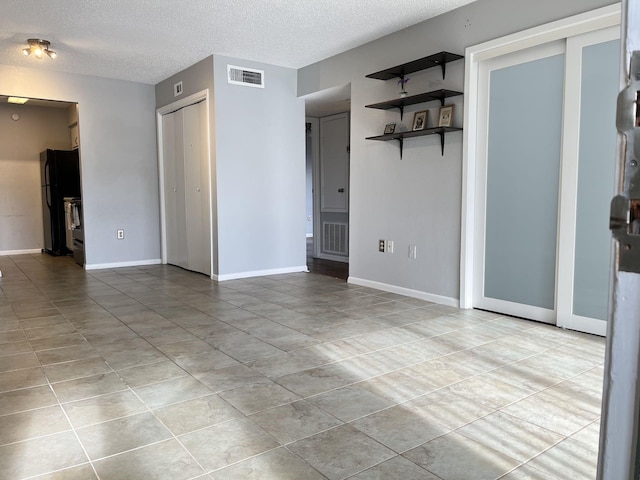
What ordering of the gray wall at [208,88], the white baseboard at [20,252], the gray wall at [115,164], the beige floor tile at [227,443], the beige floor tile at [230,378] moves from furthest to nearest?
1. the white baseboard at [20,252]
2. the gray wall at [115,164]
3. the gray wall at [208,88]
4. the beige floor tile at [230,378]
5. the beige floor tile at [227,443]

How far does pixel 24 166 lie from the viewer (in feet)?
25.6

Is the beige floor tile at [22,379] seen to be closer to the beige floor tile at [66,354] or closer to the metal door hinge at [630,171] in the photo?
the beige floor tile at [66,354]

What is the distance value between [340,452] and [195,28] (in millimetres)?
3850

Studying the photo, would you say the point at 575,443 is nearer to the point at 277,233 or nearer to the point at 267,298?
the point at 267,298

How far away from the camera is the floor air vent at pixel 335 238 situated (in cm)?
685

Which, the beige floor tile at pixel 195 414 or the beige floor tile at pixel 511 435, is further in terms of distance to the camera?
the beige floor tile at pixel 195 414

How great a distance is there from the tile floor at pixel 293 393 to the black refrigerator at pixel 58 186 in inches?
151

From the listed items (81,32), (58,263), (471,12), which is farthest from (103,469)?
(58,263)

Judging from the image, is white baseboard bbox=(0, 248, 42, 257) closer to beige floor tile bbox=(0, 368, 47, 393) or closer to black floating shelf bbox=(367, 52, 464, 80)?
beige floor tile bbox=(0, 368, 47, 393)

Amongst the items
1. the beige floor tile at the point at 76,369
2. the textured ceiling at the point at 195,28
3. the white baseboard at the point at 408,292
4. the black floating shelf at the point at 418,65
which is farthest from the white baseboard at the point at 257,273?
the beige floor tile at the point at 76,369

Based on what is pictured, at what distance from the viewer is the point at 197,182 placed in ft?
18.7

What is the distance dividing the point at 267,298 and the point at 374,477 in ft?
9.35

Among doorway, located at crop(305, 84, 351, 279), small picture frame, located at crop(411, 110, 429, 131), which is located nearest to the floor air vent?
doorway, located at crop(305, 84, 351, 279)

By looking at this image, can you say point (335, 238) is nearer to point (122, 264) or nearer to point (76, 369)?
point (122, 264)
